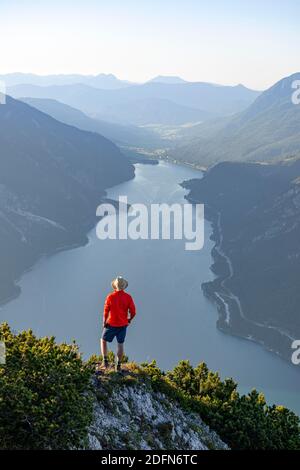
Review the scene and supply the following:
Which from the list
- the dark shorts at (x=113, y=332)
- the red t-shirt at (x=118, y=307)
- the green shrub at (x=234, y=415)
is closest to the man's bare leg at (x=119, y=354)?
the dark shorts at (x=113, y=332)

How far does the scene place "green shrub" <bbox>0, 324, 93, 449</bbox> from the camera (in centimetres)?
1252

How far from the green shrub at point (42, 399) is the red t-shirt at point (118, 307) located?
1722mm

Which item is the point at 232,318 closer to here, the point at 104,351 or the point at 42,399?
the point at 104,351

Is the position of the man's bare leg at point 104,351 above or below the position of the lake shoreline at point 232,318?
below

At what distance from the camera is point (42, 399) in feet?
42.9

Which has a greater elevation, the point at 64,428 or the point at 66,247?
the point at 66,247

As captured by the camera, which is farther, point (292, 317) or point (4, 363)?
point (292, 317)

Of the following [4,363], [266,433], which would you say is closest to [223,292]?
[266,433]

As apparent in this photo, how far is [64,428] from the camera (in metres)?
12.9

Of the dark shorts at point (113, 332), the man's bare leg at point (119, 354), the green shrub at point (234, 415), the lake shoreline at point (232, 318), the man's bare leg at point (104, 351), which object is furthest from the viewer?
the lake shoreline at point (232, 318)

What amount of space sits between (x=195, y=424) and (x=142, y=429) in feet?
10.7

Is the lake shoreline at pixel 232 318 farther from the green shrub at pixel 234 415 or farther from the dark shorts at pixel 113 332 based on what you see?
the dark shorts at pixel 113 332

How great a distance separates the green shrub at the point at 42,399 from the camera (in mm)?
12516
